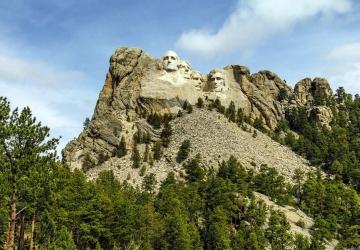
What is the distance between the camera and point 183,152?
13975 cm

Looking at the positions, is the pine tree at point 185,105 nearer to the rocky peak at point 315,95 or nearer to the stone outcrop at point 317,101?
the stone outcrop at point 317,101

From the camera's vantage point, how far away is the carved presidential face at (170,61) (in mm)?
173125

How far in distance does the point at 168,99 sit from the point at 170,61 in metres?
15.9

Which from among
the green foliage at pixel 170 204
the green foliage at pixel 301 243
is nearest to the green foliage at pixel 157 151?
the green foliage at pixel 170 204

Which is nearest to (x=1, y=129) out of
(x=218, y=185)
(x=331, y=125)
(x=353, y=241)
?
(x=218, y=185)

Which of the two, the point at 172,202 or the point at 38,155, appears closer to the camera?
the point at 38,155

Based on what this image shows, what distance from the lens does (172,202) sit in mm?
88188

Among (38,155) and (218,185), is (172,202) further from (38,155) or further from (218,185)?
(38,155)

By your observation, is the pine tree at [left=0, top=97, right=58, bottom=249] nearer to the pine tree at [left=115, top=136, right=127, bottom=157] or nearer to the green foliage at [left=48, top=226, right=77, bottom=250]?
the green foliage at [left=48, top=226, right=77, bottom=250]

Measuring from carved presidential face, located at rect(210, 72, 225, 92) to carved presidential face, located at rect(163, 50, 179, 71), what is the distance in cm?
1475

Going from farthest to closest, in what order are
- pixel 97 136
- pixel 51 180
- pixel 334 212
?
pixel 97 136, pixel 334 212, pixel 51 180

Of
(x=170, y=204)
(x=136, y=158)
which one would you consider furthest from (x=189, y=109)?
(x=170, y=204)

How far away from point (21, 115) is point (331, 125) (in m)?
153

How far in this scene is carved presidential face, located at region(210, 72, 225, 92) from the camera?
180125 mm
